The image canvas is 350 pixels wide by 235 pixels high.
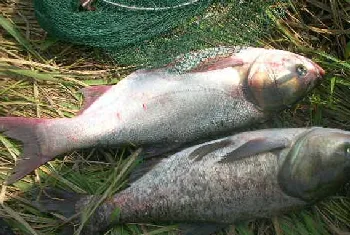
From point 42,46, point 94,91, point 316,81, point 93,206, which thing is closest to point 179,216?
point 93,206

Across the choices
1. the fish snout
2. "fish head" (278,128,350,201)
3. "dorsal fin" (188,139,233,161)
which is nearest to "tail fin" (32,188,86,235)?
"dorsal fin" (188,139,233,161)

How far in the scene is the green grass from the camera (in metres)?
3.58

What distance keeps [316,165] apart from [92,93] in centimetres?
141

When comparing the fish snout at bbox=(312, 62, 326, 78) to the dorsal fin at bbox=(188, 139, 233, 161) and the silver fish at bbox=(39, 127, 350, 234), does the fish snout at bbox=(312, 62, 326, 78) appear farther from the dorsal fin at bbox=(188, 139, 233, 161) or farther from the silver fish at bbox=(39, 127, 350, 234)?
the dorsal fin at bbox=(188, 139, 233, 161)

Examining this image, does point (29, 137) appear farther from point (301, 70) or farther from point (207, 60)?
point (301, 70)

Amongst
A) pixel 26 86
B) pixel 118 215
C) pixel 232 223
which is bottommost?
pixel 232 223

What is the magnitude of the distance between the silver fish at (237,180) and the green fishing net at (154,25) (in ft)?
2.08

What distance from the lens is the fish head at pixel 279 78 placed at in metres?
3.42

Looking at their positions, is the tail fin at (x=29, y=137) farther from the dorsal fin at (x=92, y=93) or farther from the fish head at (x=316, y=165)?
the fish head at (x=316, y=165)

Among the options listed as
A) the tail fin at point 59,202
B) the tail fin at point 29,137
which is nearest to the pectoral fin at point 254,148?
the tail fin at point 59,202

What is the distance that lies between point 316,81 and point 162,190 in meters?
1.14

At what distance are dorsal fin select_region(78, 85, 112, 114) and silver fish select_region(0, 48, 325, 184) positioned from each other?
14 millimetres

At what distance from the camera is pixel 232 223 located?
3.46 meters

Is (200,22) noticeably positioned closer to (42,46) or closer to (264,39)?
(264,39)
